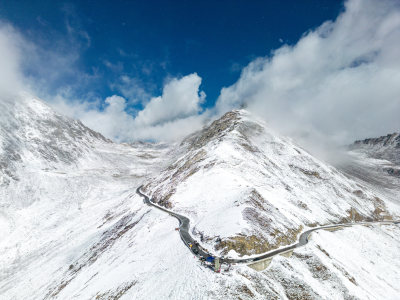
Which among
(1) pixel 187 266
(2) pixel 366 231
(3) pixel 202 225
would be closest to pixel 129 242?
(3) pixel 202 225

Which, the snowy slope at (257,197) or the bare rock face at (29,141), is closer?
the snowy slope at (257,197)

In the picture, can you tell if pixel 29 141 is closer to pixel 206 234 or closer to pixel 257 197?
pixel 206 234

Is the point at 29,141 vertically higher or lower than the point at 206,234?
higher

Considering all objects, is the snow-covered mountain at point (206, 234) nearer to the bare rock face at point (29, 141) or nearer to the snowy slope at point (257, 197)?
the snowy slope at point (257, 197)

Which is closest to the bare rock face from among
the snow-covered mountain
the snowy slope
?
the snow-covered mountain

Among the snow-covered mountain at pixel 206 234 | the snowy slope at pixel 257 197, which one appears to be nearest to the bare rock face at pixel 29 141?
the snow-covered mountain at pixel 206 234

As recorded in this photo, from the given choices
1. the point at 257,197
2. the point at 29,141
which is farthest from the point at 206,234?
the point at 29,141
